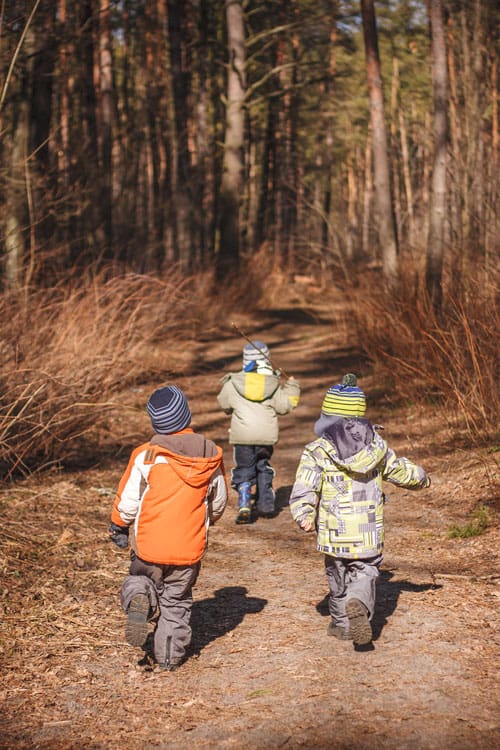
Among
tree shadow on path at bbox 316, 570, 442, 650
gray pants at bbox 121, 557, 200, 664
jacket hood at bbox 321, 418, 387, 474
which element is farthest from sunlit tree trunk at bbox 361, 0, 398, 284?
gray pants at bbox 121, 557, 200, 664

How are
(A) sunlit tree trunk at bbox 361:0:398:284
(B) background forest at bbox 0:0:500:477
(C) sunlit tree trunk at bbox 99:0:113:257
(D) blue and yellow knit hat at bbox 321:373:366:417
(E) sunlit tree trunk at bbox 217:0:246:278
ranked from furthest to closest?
1. (E) sunlit tree trunk at bbox 217:0:246:278
2. (C) sunlit tree trunk at bbox 99:0:113:257
3. (A) sunlit tree trunk at bbox 361:0:398:284
4. (B) background forest at bbox 0:0:500:477
5. (D) blue and yellow knit hat at bbox 321:373:366:417

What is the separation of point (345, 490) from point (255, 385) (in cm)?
298

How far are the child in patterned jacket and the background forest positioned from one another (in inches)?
94.3

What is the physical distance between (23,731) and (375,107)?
1432 centimetres

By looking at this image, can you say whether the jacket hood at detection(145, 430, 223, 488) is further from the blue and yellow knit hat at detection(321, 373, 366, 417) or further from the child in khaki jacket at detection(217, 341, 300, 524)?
the child in khaki jacket at detection(217, 341, 300, 524)

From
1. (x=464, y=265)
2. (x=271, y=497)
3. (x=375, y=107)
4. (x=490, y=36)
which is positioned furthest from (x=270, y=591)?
(x=490, y=36)

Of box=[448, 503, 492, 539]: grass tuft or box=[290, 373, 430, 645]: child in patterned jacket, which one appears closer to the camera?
box=[290, 373, 430, 645]: child in patterned jacket

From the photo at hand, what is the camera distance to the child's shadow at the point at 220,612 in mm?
5004

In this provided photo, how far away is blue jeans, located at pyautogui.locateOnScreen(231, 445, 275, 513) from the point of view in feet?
24.9

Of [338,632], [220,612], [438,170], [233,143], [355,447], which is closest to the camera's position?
[355,447]

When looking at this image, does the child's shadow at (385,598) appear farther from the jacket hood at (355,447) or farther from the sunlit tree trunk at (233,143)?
the sunlit tree trunk at (233,143)

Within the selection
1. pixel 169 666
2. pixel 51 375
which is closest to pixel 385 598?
pixel 169 666

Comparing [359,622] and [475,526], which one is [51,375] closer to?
[475,526]

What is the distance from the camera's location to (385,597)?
5.43 m
